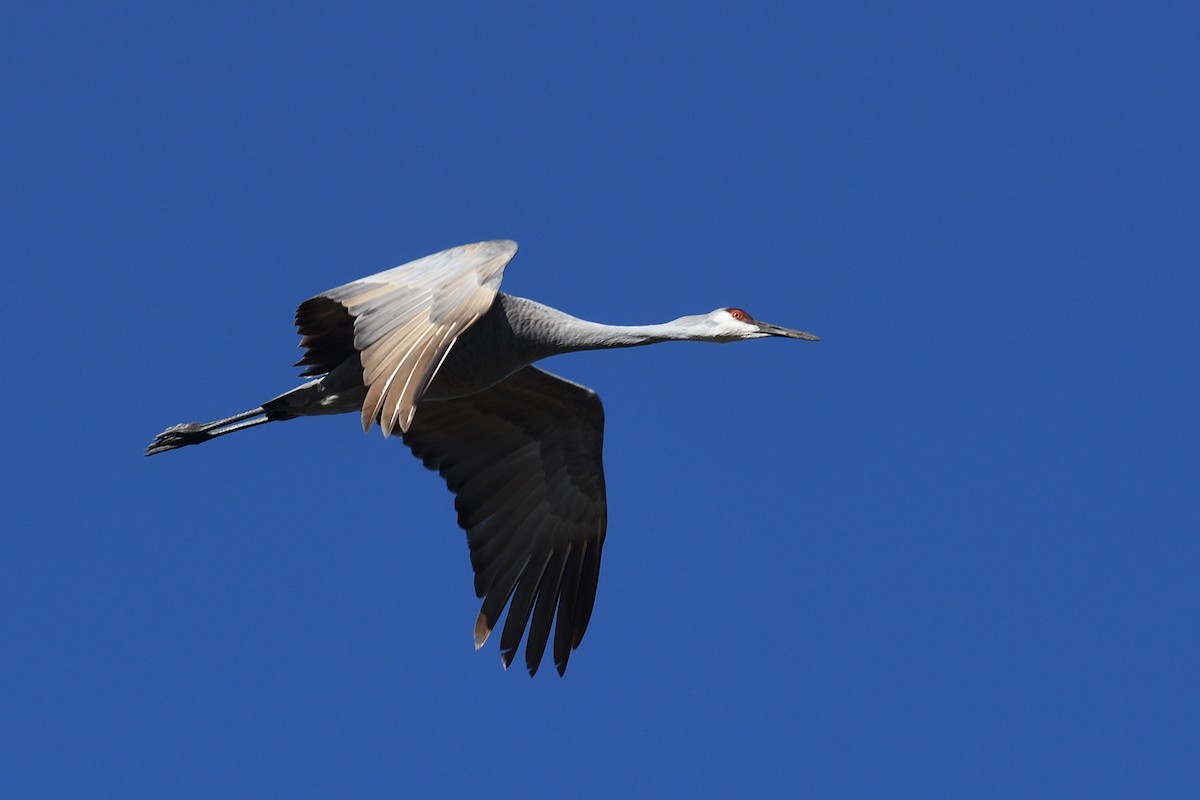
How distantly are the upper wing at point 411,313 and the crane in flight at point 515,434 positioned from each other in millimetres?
742

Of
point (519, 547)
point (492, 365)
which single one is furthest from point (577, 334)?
point (519, 547)

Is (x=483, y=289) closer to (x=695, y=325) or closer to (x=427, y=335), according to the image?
(x=427, y=335)

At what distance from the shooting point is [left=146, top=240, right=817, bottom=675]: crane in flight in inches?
458

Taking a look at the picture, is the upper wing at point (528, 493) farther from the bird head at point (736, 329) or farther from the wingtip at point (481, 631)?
the bird head at point (736, 329)

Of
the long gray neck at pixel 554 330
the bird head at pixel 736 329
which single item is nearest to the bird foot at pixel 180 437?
the long gray neck at pixel 554 330

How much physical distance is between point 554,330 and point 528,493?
230 centimetres

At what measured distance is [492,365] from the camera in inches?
458

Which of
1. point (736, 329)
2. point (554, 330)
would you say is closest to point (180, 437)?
point (554, 330)

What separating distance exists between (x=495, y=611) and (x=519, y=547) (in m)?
0.54

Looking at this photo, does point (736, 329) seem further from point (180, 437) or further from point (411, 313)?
point (180, 437)

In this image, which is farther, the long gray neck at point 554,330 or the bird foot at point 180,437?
the bird foot at point 180,437

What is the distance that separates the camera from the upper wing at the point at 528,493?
13.2 meters

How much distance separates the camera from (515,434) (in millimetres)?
13438

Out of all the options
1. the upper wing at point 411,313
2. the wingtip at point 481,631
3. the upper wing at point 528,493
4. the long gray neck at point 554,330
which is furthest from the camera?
the upper wing at point 528,493
